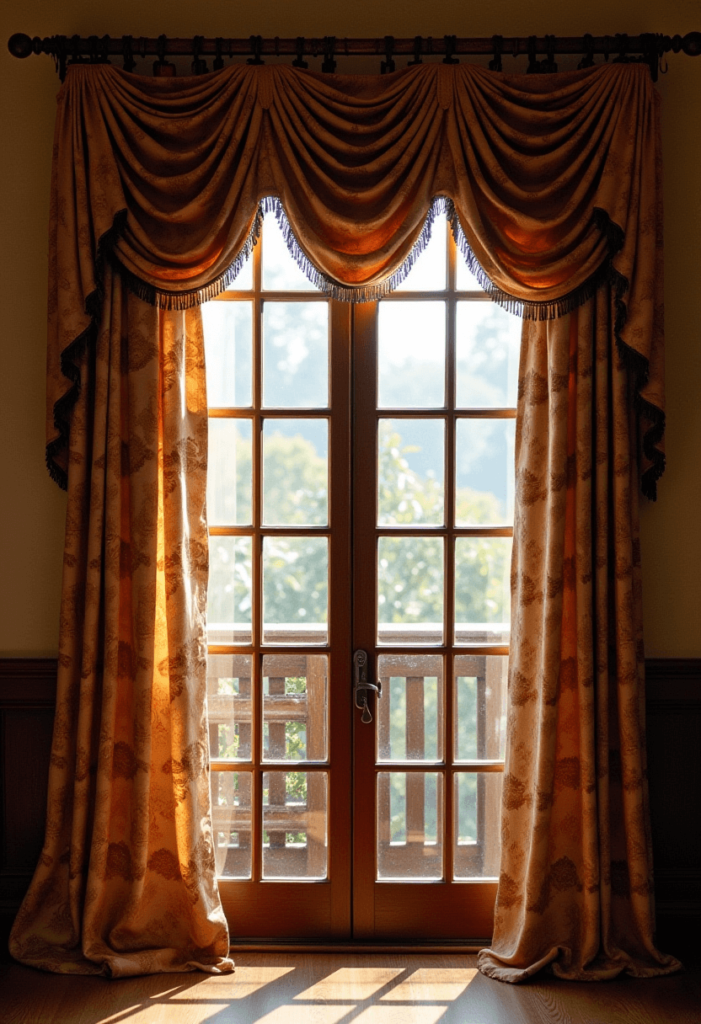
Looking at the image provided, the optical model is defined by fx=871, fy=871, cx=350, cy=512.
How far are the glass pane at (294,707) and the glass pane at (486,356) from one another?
0.96 metres

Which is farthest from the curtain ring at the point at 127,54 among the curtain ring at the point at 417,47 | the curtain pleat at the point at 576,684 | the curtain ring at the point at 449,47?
the curtain pleat at the point at 576,684

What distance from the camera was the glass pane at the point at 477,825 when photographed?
2.74m

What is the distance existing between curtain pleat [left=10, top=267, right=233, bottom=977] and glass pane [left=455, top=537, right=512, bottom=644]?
82 cm

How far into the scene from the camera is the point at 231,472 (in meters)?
2.74

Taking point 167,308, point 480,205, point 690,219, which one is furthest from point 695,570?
point 167,308

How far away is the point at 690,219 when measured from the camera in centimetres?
267

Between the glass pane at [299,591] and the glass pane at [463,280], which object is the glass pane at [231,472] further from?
the glass pane at [463,280]

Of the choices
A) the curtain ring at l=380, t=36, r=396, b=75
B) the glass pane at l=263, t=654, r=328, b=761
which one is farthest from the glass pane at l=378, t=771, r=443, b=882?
the curtain ring at l=380, t=36, r=396, b=75

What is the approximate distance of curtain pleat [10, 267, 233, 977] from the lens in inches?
99.0

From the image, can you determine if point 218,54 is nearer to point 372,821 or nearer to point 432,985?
point 372,821

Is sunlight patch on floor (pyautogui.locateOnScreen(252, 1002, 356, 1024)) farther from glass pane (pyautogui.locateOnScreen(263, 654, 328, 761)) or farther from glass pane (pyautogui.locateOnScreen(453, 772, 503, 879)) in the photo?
glass pane (pyautogui.locateOnScreen(263, 654, 328, 761))

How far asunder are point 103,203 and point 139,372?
48 cm

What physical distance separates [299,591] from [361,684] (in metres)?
0.35

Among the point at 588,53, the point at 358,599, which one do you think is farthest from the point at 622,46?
the point at 358,599
